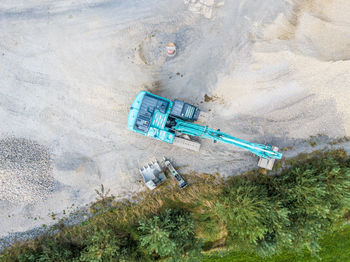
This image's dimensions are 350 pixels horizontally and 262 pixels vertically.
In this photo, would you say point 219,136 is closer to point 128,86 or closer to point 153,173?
point 153,173

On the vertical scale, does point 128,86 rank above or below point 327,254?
above

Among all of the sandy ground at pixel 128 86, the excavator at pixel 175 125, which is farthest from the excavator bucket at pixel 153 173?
the excavator at pixel 175 125

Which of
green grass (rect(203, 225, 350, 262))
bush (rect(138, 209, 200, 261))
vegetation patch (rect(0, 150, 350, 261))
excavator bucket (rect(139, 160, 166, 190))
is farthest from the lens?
green grass (rect(203, 225, 350, 262))

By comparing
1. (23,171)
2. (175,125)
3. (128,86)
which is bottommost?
(23,171)

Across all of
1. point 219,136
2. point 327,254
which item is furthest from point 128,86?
point 327,254

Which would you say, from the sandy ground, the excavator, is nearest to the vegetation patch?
the sandy ground

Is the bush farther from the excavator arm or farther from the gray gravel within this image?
the gray gravel
